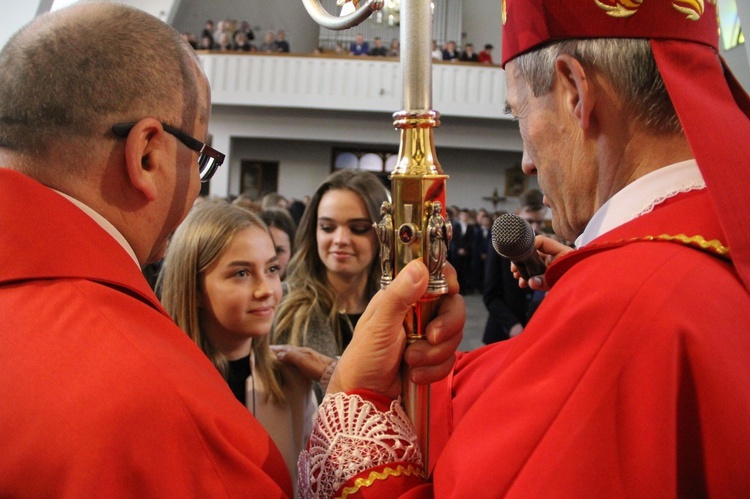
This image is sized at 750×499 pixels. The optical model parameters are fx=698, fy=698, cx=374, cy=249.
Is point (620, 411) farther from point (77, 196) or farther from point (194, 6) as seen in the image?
point (194, 6)

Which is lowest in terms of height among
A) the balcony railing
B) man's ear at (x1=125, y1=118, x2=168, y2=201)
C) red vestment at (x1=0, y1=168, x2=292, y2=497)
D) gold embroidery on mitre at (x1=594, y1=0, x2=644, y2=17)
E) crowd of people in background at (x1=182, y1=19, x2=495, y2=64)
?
red vestment at (x1=0, y1=168, x2=292, y2=497)

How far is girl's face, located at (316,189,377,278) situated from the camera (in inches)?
117

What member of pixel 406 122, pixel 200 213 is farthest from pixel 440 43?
pixel 406 122

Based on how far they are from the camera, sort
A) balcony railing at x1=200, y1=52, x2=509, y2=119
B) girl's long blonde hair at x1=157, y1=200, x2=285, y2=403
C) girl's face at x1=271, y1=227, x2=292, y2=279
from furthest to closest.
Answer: balcony railing at x1=200, y1=52, x2=509, y2=119
girl's face at x1=271, y1=227, x2=292, y2=279
girl's long blonde hair at x1=157, y1=200, x2=285, y2=403

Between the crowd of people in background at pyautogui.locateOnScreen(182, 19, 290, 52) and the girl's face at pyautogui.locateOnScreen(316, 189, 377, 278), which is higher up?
the crowd of people in background at pyautogui.locateOnScreen(182, 19, 290, 52)

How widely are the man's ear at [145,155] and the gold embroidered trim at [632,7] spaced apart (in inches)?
31.6

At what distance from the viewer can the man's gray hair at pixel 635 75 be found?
1.18 meters

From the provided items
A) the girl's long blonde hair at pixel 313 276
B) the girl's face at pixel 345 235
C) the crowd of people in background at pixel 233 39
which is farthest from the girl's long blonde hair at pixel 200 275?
the crowd of people in background at pixel 233 39

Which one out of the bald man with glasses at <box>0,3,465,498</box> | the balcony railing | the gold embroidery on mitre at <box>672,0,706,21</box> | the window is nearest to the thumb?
the bald man with glasses at <box>0,3,465,498</box>

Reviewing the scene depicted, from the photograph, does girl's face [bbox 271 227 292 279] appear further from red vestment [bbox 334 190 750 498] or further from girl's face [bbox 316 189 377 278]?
red vestment [bbox 334 190 750 498]

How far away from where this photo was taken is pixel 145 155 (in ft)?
4.14

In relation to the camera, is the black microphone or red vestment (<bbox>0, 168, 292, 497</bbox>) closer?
red vestment (<bbox>0, 168, 292, 497</bbox>)

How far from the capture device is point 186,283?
7.22 ft

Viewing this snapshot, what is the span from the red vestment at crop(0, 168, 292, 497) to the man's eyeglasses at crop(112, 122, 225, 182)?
161 mm
